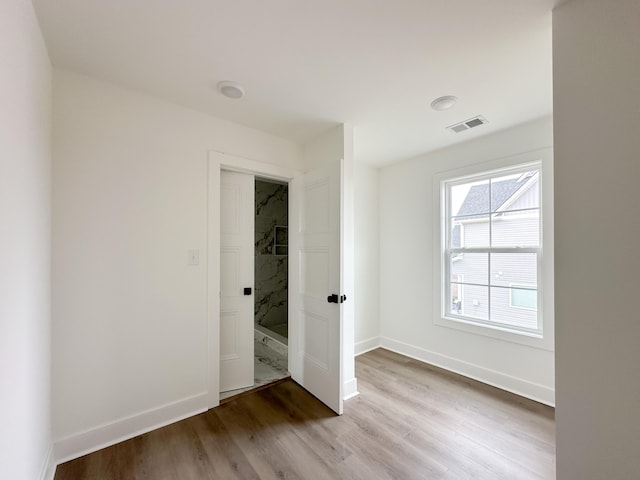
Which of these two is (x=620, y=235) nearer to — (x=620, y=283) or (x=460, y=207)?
(x=620, y=283)

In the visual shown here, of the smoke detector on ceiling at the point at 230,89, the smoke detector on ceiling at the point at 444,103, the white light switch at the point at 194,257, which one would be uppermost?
the smoke detector on ceiling at the point at 230,89

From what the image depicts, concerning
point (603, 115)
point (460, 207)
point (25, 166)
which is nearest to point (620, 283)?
point (603, 115)

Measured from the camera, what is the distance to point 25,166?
119 centimetres

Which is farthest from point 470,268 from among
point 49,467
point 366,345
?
point 49,467

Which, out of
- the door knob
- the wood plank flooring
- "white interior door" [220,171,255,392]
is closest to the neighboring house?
the wood plank flooring

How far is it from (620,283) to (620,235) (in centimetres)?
19

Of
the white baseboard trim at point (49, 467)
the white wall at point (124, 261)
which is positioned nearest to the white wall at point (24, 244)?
the white baseboard trim at point (49, 467)

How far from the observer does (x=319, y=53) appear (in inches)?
61.6

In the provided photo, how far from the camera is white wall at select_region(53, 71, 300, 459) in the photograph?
5.59 ft

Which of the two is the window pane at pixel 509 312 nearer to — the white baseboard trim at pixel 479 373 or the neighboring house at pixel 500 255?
the neighboring house at pixel 500 255

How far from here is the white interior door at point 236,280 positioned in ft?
8.30

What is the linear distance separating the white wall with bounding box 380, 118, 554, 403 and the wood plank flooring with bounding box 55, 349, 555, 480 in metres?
0.26

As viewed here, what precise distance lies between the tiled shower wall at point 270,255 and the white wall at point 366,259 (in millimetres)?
1705

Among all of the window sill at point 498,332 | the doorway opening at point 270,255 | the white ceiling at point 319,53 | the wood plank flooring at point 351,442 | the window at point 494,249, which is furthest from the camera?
the doorway opening at point 270,255
